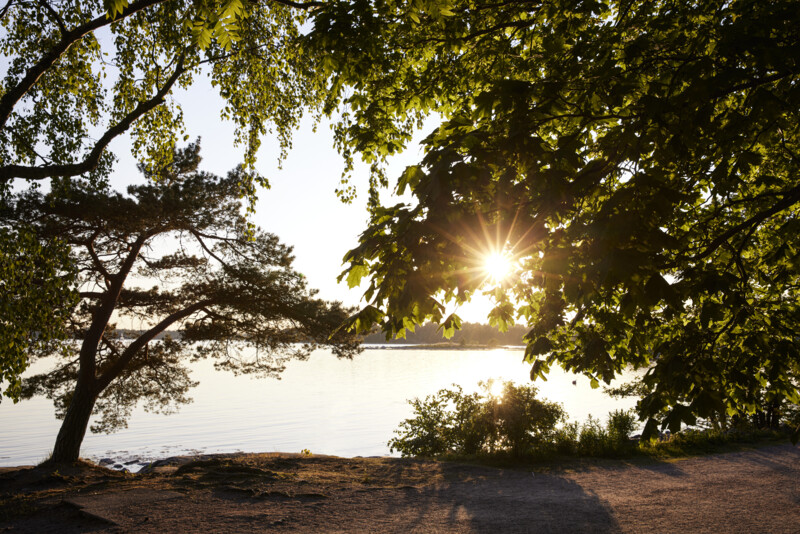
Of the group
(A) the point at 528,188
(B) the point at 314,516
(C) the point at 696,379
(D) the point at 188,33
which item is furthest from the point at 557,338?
(D) the point at 188,33

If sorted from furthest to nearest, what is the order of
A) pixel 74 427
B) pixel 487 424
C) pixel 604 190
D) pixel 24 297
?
pixel 74 427 → pixel 487 424 → pixel 24 297 → pixel 604 190

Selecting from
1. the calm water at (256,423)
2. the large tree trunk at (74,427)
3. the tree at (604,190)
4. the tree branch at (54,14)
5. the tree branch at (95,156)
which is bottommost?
the calm water at (256,423)

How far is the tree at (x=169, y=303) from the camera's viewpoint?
42.7 feet

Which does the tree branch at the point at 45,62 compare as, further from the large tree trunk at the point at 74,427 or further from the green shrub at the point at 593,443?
the green shrub at the point at 593,443

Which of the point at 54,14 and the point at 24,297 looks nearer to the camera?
the point at 24,297

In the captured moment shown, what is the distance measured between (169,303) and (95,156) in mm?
7390

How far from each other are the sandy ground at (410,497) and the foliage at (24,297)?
2.23 meters

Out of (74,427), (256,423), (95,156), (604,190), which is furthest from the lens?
(256,423)

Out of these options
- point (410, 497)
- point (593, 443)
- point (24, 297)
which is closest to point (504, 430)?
point (593, 443)

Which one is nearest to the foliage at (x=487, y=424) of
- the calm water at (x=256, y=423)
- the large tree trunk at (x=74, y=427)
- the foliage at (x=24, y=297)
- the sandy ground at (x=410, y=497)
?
the sandy ground at (x=410, y=497)

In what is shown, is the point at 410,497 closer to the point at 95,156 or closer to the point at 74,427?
the point at 95,156

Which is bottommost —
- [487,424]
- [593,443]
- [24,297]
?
[593,443]

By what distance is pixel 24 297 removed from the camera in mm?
6703

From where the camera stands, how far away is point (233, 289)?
14.2 metres
